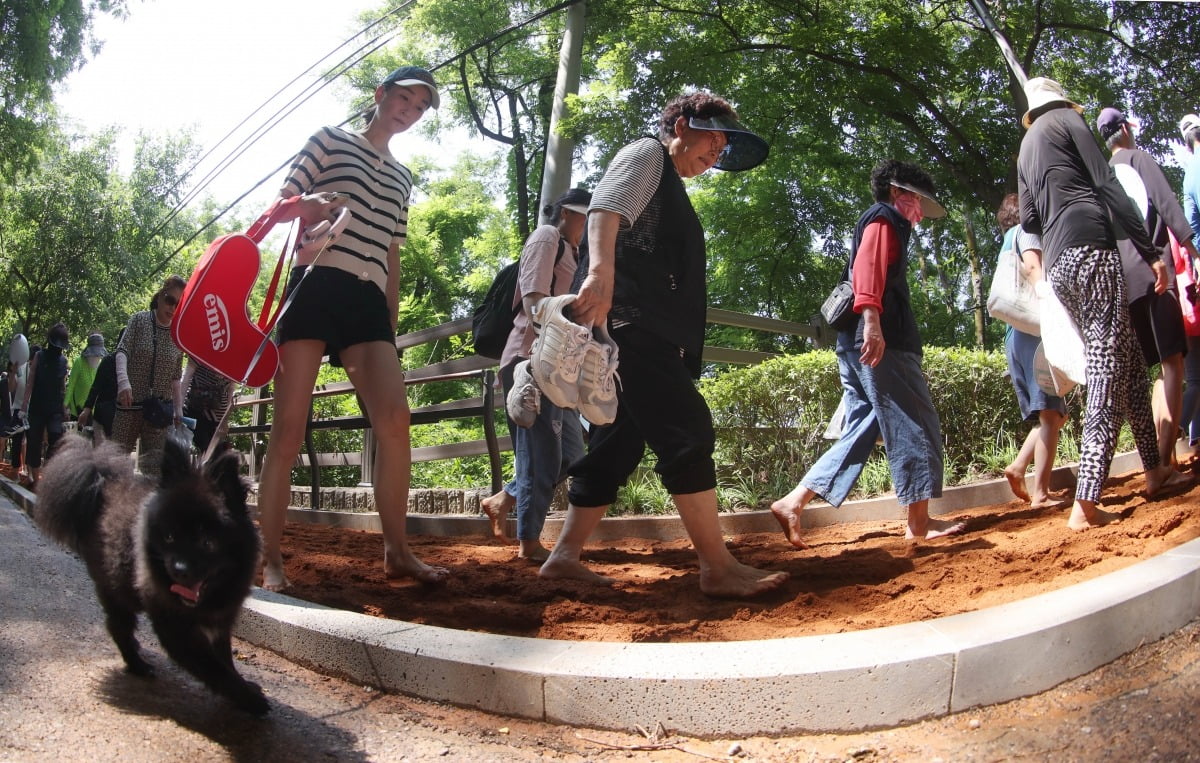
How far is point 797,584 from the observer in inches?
144

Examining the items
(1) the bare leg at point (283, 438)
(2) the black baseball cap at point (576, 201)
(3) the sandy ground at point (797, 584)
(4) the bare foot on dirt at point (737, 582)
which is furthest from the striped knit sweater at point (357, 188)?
(4) the bare foot on dirt at point (737, 582)

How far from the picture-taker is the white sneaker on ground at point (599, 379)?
3357 mm

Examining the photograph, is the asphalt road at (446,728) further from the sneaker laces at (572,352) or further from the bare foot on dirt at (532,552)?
the bare foot on dirt at (532,552)

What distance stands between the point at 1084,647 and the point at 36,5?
17.4 metres

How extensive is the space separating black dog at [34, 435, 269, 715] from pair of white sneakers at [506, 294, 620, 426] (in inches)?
45.9

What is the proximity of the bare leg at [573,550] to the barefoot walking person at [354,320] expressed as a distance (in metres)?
0.52

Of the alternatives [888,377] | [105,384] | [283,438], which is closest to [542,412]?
[283,438]

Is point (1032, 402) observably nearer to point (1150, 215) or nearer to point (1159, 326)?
point (1159, 326)

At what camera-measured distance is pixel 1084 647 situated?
253 centimetres

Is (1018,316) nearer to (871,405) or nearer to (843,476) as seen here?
(871,405)

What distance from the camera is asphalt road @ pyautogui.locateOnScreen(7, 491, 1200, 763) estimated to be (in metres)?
2.22

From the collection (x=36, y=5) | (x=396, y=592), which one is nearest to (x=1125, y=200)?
(x=396, y=592)

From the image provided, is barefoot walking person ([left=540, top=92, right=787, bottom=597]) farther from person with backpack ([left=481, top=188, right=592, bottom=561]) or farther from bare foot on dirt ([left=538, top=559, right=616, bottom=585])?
person with backpack ([left=481, top=188, right=592, bottom=561])

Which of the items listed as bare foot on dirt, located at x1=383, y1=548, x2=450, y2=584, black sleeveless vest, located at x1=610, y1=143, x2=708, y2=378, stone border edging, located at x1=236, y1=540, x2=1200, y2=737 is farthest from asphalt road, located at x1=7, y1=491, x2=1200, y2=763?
black sleeveless vest, located at x1=610, y1=143, x2=708, y2=378
